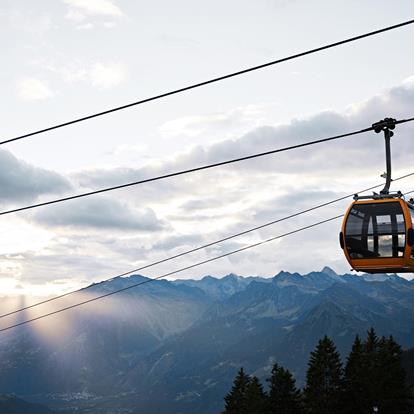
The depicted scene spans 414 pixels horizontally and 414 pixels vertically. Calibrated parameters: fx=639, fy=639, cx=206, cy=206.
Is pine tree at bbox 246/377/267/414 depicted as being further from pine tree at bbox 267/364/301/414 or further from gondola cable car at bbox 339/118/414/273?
gondola cable car at bbox 339/118/414/273

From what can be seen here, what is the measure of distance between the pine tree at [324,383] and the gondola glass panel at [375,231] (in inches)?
2768

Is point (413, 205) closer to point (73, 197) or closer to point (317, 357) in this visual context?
point (73, 197)

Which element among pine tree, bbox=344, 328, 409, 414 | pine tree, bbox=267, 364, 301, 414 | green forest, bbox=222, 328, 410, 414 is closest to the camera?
pine tree, bbox=344, 328, 409, 414

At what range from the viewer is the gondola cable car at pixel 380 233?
25953mm

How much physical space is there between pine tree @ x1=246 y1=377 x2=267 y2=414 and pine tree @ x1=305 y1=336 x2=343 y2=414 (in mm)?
6427

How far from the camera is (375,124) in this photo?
22656mm

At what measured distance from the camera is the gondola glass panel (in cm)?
→ 2609

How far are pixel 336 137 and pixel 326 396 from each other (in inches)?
3062

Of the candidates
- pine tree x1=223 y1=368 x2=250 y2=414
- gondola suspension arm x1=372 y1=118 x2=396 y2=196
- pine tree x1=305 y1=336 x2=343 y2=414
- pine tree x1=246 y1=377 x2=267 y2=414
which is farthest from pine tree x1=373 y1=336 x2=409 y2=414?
gondola suspension arm x1=372 y1=118 x2=396 y2=196

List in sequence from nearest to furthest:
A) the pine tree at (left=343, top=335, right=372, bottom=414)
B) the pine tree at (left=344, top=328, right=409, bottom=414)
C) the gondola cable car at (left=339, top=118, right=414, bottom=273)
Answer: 1. the gondola cable car at (left=339, top=118, right=414, bottom=273)
2. the pine tree at (left=344, top=328, right=409, bottom=414)
3. the pine tree at (left=343, top=335, right=372, bottom=414)

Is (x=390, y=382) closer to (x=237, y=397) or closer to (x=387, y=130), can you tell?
(x=237, y=397)

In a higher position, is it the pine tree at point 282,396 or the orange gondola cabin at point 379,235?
the orange gondola cabin at point 379,235

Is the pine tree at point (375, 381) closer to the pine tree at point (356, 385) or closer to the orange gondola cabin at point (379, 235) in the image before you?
the pine tree at point (356, 385)

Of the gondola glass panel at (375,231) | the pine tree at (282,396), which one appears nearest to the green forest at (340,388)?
the pine tree at (282,396)
